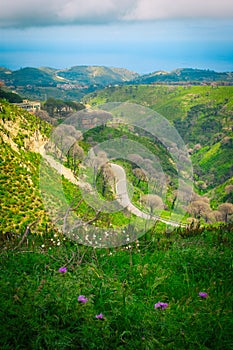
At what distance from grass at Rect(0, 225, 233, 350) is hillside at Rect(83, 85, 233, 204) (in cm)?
8019

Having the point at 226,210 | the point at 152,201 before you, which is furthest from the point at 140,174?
the point at 226,210

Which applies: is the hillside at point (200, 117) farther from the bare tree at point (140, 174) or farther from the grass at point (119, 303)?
the grass at point (119, 303)

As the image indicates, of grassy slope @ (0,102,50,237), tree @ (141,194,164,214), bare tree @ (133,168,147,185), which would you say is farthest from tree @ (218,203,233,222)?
tree @ (141,194,164,214)

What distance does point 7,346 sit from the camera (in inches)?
85.9

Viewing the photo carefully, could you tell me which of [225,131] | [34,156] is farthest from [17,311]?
[225,131]

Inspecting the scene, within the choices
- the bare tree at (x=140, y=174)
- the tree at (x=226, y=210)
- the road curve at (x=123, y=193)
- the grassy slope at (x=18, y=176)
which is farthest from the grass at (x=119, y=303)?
the tree at (x=226, y=210)

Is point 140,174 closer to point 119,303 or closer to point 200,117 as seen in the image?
point 119,303

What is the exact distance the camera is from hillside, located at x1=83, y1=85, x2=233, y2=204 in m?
93.6

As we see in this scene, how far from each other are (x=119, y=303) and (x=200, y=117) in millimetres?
132021

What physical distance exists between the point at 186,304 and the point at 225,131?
11636cm

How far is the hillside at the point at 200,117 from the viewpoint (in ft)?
307

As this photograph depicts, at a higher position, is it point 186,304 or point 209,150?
point 186,304

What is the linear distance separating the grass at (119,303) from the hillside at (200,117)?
80.2 m

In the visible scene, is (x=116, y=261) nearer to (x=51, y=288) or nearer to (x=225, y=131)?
(x=51, y=288)
